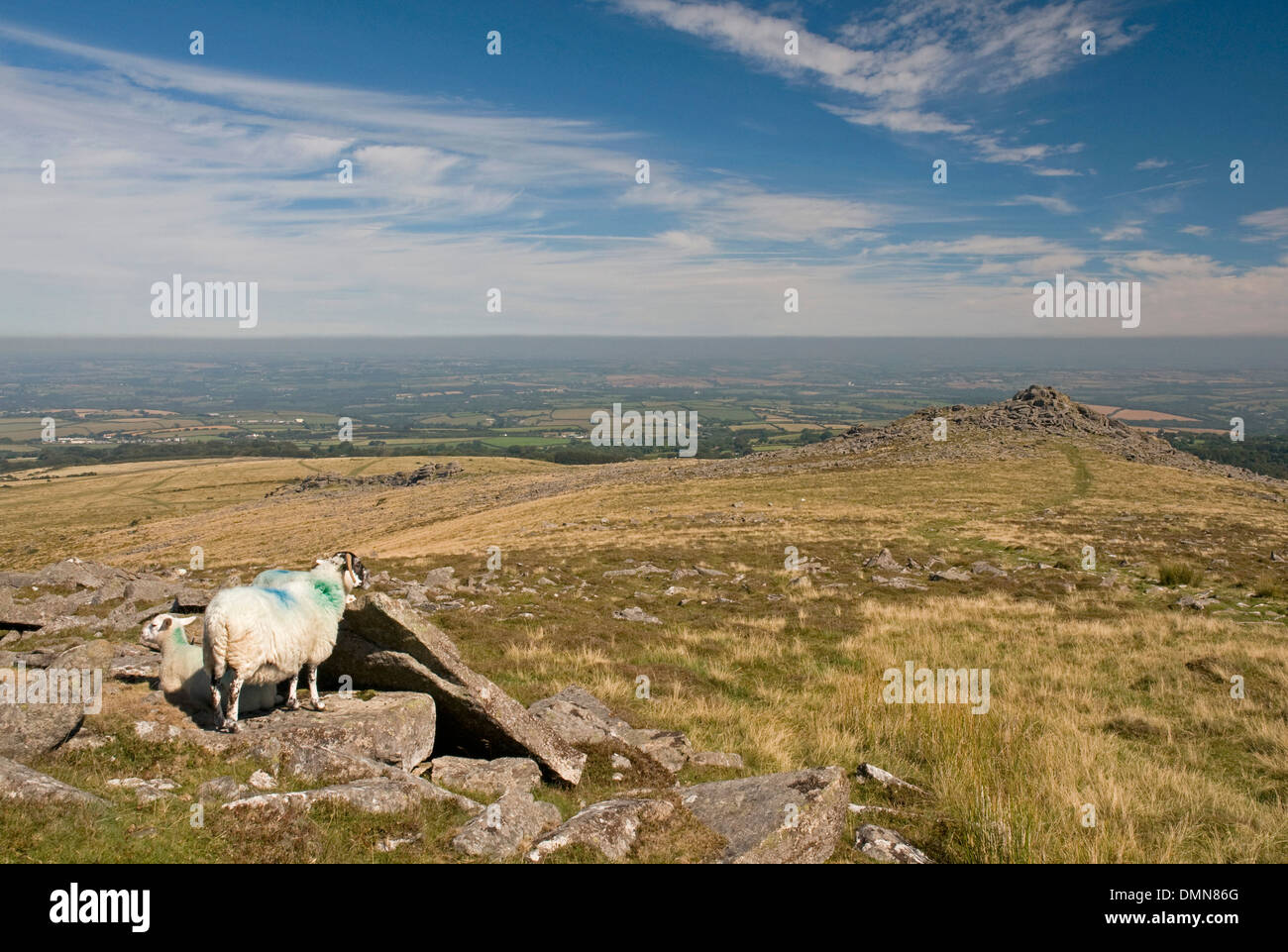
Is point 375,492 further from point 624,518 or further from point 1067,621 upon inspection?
point 1067,621

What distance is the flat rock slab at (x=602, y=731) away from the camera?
10.6 m

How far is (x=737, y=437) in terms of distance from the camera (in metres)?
200

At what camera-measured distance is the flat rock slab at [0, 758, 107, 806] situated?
618 centimetres

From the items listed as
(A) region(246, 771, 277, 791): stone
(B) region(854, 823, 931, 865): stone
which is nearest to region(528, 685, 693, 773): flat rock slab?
(B) region(854, 823, 931, 865): stone

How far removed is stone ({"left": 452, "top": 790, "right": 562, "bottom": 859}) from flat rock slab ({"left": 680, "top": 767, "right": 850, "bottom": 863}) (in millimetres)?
1733

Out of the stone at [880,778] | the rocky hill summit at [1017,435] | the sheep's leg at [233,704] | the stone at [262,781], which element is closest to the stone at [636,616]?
the stone at [880,778]

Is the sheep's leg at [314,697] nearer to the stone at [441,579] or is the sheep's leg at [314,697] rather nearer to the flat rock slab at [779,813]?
the flat rock slab at [779,813]

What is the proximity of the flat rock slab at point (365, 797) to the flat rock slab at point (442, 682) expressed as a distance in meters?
1.91

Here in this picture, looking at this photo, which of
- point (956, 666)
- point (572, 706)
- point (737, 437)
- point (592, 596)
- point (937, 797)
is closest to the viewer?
point (937, 797)

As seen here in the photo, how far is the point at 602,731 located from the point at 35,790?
22.9ft
